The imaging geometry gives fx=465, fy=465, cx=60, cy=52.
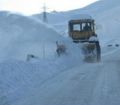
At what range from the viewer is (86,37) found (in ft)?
106

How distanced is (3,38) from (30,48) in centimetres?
378

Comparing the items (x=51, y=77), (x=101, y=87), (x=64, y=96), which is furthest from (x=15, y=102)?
(x=51, y=77)

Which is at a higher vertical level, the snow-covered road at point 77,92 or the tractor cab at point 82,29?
the tractor cab at point 82,29

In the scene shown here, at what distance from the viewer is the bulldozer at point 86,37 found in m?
29.6

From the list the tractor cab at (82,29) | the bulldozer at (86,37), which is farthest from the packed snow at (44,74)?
the tractor cab at (82,29)

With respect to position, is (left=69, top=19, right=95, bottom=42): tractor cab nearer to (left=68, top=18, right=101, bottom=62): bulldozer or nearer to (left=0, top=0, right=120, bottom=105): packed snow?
(left=68, top=18, right=101, bottom=62): bulldozer

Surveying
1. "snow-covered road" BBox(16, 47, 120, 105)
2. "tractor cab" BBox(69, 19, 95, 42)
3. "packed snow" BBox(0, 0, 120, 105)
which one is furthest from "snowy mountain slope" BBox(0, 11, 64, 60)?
"snow-covered road" BBox(16, 47, 120, 105)

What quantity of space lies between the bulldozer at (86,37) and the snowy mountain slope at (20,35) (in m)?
1.69

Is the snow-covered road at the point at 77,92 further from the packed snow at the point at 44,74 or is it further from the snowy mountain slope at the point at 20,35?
the snowy mountain slope at the point at 20,35

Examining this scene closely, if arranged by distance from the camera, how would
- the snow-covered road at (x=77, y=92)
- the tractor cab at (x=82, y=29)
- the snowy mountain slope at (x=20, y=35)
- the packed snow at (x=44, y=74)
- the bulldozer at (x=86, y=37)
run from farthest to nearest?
the tractor cab at (x=82, y=29)
the snowy mountain slope at (x=20, y=35)
the bulldozer at (x=86, y=37)
the packed snow at (x=44, y=74)
the snow-covered road at (x=77, y=92)

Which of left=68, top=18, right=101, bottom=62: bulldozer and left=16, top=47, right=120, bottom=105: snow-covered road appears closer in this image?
left=16, top=47, right=120, bottom=105: snow-covered road

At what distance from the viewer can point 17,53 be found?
1277 inches

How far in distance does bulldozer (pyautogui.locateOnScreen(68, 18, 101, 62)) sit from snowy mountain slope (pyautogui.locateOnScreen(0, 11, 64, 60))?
5.55 feet

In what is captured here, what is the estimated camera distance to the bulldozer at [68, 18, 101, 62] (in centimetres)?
2961
